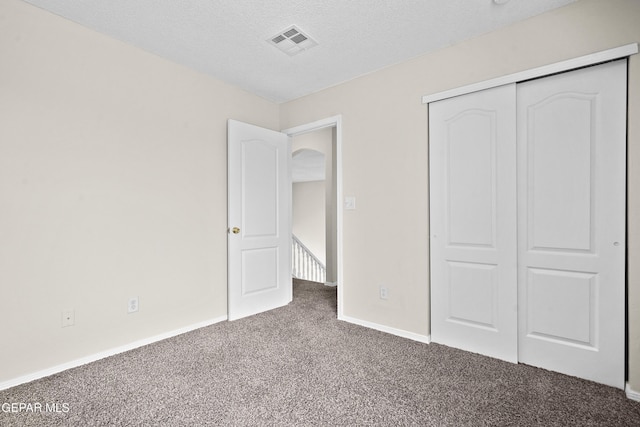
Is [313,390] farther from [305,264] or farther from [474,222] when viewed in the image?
[305,264]

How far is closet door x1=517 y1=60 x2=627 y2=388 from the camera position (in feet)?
6.39

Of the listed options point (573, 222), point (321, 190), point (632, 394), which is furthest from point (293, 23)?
point (321, 190)

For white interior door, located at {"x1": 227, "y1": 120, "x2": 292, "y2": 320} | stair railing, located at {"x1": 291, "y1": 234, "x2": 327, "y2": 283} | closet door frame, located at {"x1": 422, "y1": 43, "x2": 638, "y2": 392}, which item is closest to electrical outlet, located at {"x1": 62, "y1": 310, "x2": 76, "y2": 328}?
white interior door, located at {"x1": 227, "y1": 120, "x2": 292, "y2": 320}

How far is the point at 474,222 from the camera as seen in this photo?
97.5 inches

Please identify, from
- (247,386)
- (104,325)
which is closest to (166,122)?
(104,325)

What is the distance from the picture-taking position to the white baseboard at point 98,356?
203 cm

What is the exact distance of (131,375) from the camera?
2.14m

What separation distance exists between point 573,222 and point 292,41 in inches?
94.9

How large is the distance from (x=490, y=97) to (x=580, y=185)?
0.87 metres

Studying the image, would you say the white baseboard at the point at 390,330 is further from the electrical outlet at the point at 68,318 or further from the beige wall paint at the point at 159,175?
the electrical outlet at the point at 68,318

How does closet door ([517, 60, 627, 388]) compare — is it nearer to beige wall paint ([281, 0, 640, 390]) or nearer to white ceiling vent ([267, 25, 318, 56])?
beige wall paint ([281, 0, 640, 390])

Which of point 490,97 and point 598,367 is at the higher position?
point 490,97

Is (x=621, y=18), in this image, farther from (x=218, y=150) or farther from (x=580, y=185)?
(x=218, y=150)

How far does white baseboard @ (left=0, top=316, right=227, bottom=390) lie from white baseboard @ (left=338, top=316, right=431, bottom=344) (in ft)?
4.49
